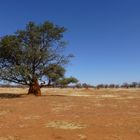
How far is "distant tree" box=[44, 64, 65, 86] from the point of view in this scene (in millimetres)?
52156

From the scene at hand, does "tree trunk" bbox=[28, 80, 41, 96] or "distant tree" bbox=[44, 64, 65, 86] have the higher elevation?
"distant tree" bbox=[44, 64, 65, 86]

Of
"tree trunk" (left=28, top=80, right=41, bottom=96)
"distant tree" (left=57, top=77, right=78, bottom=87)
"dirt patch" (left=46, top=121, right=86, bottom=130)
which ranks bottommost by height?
"dirt patch" (left=46, top=121, right=86, bottom=130)

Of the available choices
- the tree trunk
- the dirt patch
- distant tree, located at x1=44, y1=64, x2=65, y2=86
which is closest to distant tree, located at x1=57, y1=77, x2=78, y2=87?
distant tree, located at x1=44, y1=64, x2=65, y2=86

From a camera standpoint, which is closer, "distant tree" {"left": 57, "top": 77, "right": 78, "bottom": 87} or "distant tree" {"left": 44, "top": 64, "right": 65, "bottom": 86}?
"distant tree" {"left": 44, "top": 64, "right": 65, "bottom": 86}

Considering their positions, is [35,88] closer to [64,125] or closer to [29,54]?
[29,54]

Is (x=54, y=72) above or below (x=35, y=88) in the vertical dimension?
above

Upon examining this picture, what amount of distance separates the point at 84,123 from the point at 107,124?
136cm

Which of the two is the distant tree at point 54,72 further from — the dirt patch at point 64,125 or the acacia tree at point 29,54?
the dirt patch at point 64,125

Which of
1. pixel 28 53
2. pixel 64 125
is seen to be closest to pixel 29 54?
pixel 28 53

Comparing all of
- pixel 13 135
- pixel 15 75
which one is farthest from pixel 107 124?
pixel 15 75

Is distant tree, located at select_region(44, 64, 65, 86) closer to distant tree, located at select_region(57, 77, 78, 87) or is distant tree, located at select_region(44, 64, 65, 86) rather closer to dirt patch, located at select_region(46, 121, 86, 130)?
distant tree, located at select_region(57, 77, 78, 87)

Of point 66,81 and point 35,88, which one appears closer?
point 35,88

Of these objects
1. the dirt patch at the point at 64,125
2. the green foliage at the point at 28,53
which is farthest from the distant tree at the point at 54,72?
the dirt patch at the point at 64,125

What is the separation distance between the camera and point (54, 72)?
5306 centimetres
